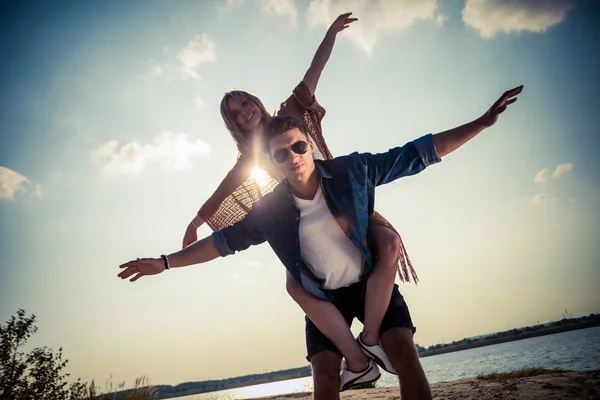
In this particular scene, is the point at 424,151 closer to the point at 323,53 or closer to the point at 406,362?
the point at 406,362

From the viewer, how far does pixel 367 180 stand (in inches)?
102

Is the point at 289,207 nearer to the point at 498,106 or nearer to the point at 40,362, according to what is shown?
the point at 498,106

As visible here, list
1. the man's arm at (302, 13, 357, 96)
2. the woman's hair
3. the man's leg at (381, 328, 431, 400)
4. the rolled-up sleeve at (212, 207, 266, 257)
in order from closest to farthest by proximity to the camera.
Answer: the man's leg at (381, 328, 431, 400), the rolled-up sleeve at (212, 207, 266, 257), the woman's hair, the man's arm at (302, 13, 357, 96)

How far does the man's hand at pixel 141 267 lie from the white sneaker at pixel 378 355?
1663 millimetres

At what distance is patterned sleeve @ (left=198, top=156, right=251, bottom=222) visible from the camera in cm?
376

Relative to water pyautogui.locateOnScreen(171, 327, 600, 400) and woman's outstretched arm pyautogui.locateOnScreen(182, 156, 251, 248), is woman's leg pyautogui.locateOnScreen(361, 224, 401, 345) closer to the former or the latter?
woman's outstretched arm pyautogui.locateOnScreen(182, 156, 251, 248)

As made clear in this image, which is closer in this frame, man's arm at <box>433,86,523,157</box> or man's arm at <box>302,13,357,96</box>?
man's arm at <box>433,86,523,157</box>

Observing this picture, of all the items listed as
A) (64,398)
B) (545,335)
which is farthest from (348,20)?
(545,335)

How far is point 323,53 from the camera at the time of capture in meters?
3.97

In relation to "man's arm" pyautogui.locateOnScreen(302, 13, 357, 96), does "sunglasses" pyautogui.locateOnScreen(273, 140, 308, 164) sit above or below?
below

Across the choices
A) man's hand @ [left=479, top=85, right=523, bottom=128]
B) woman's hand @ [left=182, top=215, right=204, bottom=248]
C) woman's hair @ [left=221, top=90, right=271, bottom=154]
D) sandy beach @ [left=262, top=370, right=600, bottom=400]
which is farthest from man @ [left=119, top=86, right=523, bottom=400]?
sandy beach @ [left=262, top=370, right=600, bottom=400]

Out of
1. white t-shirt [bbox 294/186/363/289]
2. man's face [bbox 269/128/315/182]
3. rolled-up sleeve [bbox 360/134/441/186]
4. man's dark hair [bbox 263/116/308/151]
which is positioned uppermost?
man's dark hair [bbox 263/116/308/151]

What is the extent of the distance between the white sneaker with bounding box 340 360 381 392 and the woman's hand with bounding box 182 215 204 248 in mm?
1977

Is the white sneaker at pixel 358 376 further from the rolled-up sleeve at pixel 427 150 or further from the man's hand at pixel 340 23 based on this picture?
the man's hand at pixel 340 23
